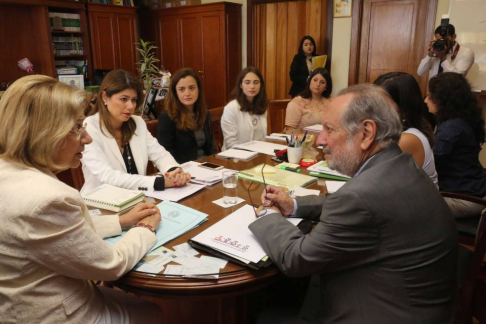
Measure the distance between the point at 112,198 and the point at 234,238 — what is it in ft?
1.88

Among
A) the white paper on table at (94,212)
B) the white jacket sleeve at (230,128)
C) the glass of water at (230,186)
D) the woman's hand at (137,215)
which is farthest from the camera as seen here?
the white jacket sleeve at (230,128)

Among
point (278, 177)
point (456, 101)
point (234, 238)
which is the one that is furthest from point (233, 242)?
point (456, 101)

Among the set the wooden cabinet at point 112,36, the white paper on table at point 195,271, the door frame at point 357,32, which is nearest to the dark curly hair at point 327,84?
the door frame at point 357,32

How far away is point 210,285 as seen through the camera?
1011mm

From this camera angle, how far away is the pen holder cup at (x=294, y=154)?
2.08 metres

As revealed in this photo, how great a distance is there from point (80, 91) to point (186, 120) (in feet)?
5.12

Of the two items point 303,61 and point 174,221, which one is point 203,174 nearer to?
point 174,221

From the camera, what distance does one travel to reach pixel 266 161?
2164 millimetres

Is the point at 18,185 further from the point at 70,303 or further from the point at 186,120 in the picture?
the point at 186,120

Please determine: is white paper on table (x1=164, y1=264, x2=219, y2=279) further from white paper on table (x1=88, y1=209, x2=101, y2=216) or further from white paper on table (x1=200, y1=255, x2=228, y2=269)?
white paper on table (x1=88, y1=209, x2=101, y2=216)

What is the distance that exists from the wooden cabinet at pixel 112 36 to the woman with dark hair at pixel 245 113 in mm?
3370

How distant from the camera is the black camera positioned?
12.4 feet

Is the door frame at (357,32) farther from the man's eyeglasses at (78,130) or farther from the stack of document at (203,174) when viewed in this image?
the man's eyeglasses at (78,130)

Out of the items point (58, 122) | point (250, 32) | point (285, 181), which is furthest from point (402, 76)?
point (250, 32)
